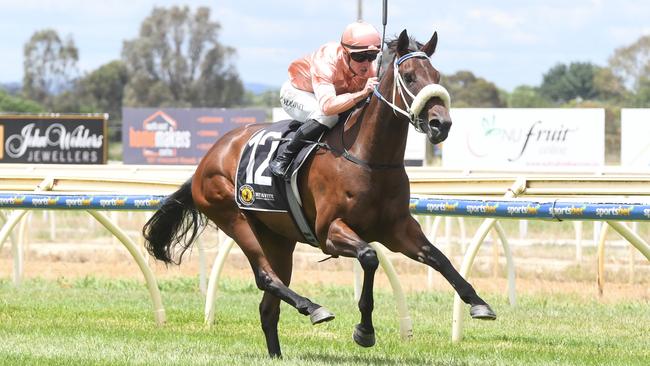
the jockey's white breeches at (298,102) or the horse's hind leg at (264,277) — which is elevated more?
the jockey's white breeches at (298,102)

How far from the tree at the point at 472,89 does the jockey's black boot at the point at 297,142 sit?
6809 cm

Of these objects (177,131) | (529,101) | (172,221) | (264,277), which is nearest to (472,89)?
(529,101)

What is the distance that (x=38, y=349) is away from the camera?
279 inches

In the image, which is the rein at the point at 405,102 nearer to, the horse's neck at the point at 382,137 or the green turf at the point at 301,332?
the horse's neck at the point at 382,137

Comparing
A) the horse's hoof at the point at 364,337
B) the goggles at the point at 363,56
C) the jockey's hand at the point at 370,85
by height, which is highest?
the goggles at the point at 363,56

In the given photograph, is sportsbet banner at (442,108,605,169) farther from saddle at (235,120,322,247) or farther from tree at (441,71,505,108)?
tree at (441,71,505,108)

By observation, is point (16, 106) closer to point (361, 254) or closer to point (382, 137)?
point (382, 137)

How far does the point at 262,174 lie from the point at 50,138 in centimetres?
2105

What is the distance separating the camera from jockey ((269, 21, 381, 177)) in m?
6.52

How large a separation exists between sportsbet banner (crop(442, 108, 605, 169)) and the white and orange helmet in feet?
59.5

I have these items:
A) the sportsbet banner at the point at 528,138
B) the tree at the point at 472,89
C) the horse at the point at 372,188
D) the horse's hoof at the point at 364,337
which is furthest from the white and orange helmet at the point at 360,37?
the tree at the point at 472,89

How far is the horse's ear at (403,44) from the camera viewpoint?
242 inches

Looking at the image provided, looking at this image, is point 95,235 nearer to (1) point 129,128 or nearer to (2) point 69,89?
(1) point 129,128

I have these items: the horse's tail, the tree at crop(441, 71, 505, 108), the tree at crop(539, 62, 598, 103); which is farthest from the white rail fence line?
the tree at crop(539, 62, 598, 103)
